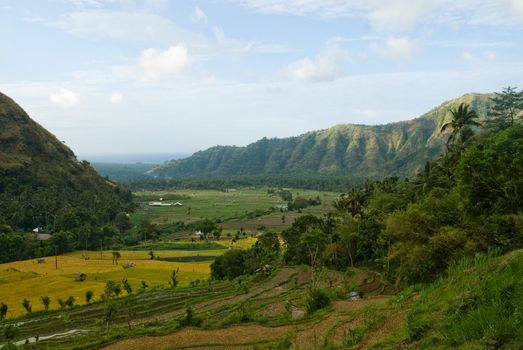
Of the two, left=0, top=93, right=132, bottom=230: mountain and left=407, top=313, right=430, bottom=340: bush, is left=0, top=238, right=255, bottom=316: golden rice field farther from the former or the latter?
left=407, top=313, right=430, bottom=340: bush

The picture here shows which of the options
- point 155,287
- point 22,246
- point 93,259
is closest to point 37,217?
point 22,246

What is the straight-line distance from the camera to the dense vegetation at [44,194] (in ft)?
273

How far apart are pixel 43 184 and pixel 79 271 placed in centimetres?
6982

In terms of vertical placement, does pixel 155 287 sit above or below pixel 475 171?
below

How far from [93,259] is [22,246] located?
13.4 meters

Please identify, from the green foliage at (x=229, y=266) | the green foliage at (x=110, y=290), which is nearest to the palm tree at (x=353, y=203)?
the green foliage at (x=229, y=266)

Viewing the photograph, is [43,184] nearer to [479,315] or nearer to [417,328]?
[417,328]

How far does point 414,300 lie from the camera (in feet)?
60.0

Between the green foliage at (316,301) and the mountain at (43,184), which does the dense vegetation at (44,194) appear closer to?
the mountain at (43,184)

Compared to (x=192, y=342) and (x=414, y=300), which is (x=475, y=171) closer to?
(x=414, y=300)

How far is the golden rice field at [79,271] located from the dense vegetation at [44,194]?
7.06 metres

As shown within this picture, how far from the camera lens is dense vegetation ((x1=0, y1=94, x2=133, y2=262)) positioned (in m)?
83.1

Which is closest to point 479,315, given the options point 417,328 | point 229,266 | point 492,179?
point 417,328

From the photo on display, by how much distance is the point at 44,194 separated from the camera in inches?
4417
